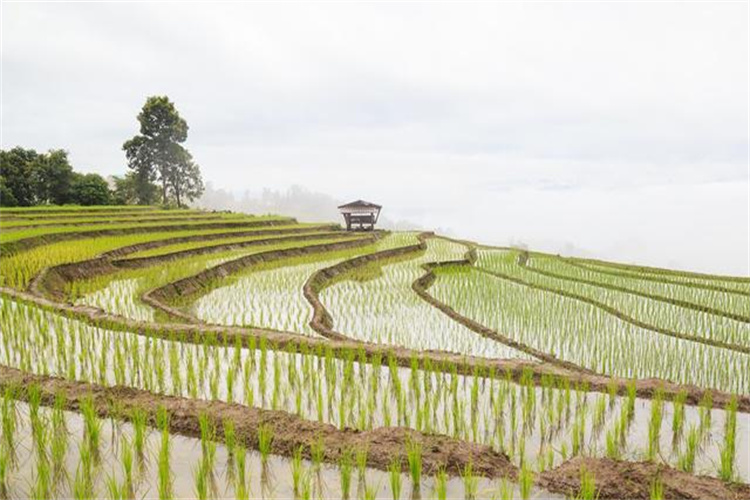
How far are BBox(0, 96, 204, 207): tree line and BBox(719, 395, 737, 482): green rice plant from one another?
2705cm

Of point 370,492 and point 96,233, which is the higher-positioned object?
point 96,233

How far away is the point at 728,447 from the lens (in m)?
3.08

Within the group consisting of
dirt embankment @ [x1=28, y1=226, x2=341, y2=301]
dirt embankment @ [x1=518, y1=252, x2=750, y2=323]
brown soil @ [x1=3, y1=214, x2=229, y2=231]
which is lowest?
dirt embankment @ [x1=518, y1=252, x2=750, y2=323]

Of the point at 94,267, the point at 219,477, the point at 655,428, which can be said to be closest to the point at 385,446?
the point at 219,477

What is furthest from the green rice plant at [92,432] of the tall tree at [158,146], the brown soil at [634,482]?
the tall tree at [158,146]

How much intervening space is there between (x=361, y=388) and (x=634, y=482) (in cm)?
224

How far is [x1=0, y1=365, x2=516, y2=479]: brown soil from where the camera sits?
2.95 m

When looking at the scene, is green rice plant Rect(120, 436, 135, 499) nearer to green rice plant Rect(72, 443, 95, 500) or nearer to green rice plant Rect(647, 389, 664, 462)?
green rice plant Rect(72, 443, 95, 500)

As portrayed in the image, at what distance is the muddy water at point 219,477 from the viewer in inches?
106

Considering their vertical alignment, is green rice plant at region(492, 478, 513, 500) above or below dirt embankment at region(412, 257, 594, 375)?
above

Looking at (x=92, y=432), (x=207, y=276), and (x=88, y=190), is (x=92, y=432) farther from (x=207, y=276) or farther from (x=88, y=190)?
(x=88, y=190)

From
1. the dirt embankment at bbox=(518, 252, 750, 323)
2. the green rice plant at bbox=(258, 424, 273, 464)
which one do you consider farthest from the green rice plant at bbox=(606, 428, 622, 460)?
the dirt embankment at bbox=(518, 252, 750, 323)

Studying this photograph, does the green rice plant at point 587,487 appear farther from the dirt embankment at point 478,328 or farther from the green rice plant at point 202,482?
the dirt embankment at point 478,328

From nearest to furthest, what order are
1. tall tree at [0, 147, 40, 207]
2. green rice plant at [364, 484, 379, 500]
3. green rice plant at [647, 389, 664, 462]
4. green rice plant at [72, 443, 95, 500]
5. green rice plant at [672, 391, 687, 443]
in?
green rice plant at [364, 484, 379, 500], green rice plant at [72, 443, 95, 500], green rice plant at [647, 389, 664, 462], green rice plant at [672, 391, 687, 443], tall tree at [0, 147, 40, 207]
